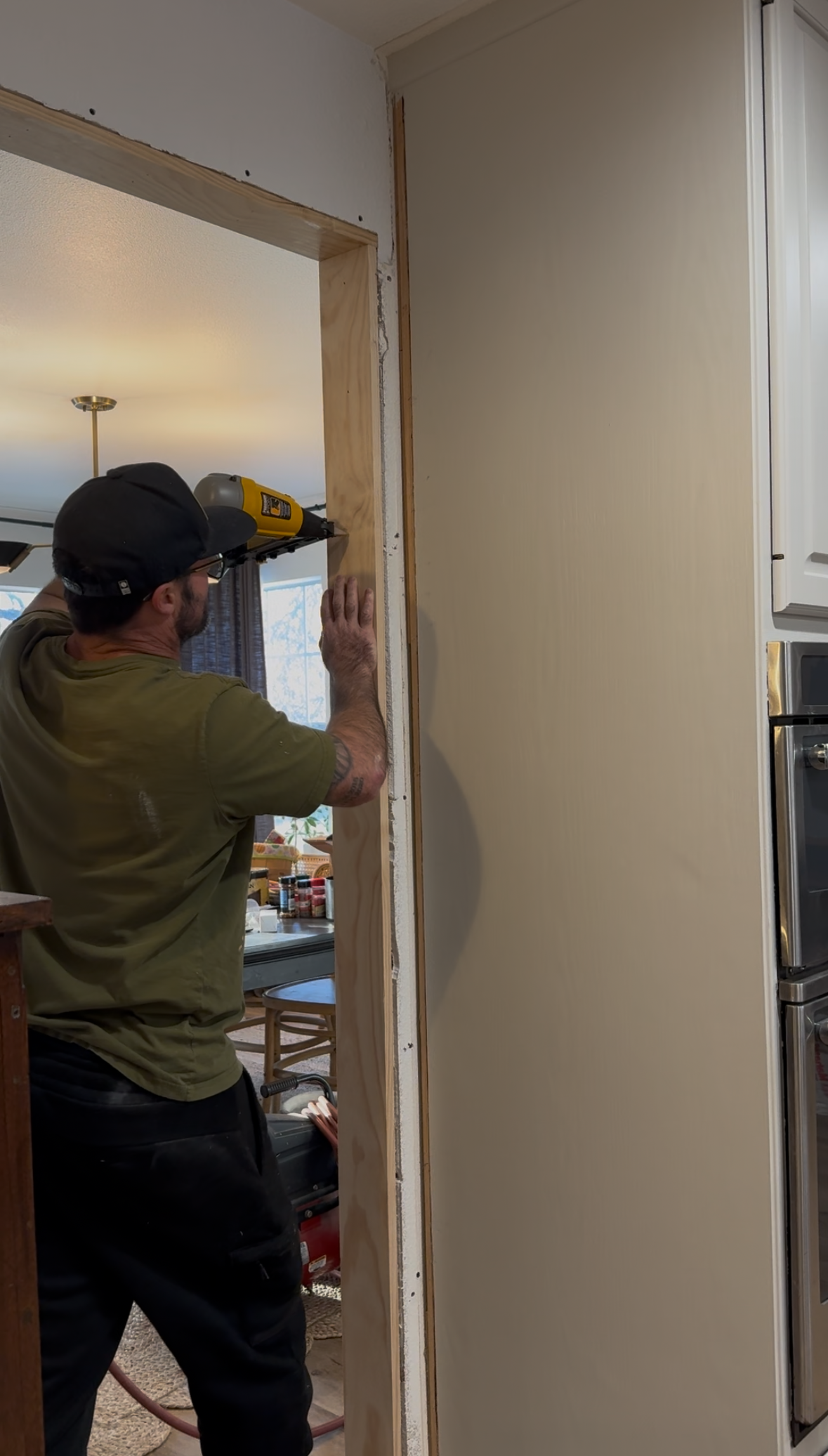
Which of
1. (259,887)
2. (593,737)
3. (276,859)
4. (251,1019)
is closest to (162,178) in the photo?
(593,737)

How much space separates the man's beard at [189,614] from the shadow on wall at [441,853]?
42cm

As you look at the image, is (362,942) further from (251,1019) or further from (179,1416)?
(251,1019)

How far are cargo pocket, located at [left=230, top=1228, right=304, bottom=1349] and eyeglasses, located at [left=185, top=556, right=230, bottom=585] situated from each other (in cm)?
88

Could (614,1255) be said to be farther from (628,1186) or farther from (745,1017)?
(745,1017)

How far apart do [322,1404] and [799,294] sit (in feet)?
7.31

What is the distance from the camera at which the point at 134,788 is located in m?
1.41

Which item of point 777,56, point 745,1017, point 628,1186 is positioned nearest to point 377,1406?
point 628,1186

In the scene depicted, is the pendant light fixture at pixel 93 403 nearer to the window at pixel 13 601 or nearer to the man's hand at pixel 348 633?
the window at pixel 13 601

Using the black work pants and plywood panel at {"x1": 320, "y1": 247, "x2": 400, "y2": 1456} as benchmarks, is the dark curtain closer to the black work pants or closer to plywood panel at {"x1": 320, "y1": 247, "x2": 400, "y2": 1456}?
plywood panel at {"x1": 320, "y1": 247, "x2": 400, "y2": 1456}

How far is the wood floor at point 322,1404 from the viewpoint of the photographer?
2184 mm

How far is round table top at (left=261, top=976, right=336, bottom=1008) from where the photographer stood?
4.05 metres

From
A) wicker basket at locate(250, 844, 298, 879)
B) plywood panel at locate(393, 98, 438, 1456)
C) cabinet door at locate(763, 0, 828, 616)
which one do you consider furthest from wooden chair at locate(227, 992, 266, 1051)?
cabinet door at locate(763, 0, 828, 616)

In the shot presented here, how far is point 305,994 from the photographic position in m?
4.16

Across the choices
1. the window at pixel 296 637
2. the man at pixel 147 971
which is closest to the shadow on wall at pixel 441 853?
the man at pixel 147 971
